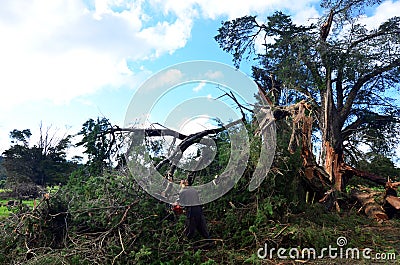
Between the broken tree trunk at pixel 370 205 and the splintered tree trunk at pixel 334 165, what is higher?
the splintered tree trunk at pixel 334 165

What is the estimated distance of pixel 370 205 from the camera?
6816 mm

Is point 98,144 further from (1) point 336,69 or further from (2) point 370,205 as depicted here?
(1) point 336,69

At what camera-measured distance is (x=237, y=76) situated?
4.36m

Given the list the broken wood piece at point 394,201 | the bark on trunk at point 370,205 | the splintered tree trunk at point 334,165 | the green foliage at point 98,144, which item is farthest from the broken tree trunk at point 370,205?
the green foliage at point 98,144

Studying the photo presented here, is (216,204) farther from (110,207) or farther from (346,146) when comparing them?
(346,146)

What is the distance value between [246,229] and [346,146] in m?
6.61

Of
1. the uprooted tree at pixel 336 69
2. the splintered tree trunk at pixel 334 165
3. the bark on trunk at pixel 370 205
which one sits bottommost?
the bark on trunk at pixel 370 205

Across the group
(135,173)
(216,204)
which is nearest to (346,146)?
(216,204)

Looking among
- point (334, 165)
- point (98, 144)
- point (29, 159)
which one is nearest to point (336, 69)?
point (334, 165)

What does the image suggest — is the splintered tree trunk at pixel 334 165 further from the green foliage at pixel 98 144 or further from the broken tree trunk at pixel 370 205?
the green foliage at pixel 98 144

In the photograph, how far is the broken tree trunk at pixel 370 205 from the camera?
6.57 meters

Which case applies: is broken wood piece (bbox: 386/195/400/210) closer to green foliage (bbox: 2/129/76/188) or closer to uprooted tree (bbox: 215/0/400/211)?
uprooted tree (bbox: 215/0/400/211)

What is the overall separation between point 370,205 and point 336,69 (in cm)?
509

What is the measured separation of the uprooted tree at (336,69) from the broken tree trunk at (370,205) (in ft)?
5.68
